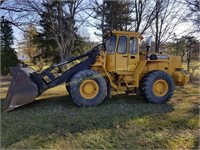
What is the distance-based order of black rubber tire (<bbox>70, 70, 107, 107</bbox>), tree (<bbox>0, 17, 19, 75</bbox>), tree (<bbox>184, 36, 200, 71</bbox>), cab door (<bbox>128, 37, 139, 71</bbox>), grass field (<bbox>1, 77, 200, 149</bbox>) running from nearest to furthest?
grass field (<bbox>1, 77, 200, 149</bbox>), black rubber tire (<bbox>70, 70, 107, 107</bbox>), cab door (<bbox>128, 37, 139, 71</bbox>), tree (<bbox>184, 36, 200, 71</bbox>), tree (<bbox>0, 17, 19, 75</bbox>)

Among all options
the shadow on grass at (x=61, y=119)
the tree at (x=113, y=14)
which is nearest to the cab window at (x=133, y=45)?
the shadow on grass at (x=61, y=119)

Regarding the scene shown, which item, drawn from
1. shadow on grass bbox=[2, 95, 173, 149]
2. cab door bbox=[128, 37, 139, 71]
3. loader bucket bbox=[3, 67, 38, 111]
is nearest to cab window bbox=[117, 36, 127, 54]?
cab door bbox=[128, 37, 139, 71]

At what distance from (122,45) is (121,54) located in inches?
10.0

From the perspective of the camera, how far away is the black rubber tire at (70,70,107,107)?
571 centimetres

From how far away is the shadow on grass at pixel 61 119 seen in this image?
3.91m

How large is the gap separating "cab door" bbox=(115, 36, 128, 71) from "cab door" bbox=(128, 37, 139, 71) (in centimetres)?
13

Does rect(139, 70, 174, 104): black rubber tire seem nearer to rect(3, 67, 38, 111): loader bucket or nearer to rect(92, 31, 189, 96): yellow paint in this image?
rect(92, 31, 189, 96): yellow paint

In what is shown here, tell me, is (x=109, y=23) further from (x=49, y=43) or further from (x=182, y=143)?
(x=182, y=143)

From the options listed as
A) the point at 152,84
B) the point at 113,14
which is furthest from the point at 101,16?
the point at 152,84

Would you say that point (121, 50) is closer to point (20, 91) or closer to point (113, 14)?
point (20, 91)

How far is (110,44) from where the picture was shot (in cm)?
637

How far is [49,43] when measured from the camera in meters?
20.1

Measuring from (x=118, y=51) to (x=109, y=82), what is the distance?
899 millimetres

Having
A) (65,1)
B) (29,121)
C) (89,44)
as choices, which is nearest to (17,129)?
(29,121)
